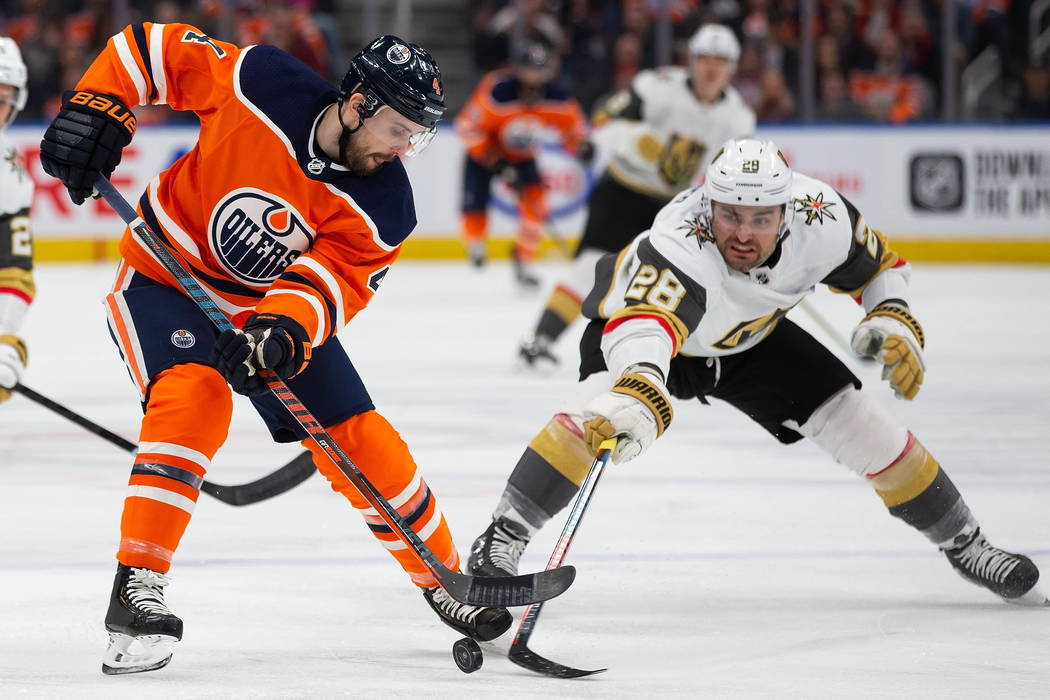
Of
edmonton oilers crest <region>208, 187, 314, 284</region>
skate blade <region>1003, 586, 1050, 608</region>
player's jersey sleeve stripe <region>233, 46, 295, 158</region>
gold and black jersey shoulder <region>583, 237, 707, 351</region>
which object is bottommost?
skate blade <region>1003, 586, 1050, 608</region>

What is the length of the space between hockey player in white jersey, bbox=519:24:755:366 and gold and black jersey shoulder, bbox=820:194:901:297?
2776 millimetres

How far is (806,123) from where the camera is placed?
404 inches

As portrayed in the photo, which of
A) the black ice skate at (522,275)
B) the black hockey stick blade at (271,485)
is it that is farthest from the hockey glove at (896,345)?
the black ice skate at (522,275)

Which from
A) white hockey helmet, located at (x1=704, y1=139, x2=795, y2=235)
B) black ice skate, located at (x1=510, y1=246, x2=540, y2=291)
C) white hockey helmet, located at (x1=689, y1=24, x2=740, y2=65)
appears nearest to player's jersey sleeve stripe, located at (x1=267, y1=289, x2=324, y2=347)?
A: white hockey helmet, located at (x1=704, y1=139, x2=795, y2=235)

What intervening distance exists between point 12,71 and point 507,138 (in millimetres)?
5866

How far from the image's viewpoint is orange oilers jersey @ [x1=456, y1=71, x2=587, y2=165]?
377 inches

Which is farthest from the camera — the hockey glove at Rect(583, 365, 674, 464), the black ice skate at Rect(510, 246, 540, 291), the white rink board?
the white rink board

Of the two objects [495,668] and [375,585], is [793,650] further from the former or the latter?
[375,585]

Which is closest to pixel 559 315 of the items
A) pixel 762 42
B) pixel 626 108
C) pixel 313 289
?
pixel 626 108

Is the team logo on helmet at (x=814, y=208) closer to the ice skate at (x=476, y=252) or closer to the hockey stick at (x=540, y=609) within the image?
the hockey stick at (x=540, y=609)

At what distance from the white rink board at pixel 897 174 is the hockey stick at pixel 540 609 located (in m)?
7.61

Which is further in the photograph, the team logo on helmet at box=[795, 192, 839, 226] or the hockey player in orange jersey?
the hockey player in orange jersey

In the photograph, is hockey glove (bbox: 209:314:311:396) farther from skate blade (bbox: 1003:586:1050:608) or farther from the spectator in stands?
the spectator in stands

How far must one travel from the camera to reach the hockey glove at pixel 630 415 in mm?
2689
